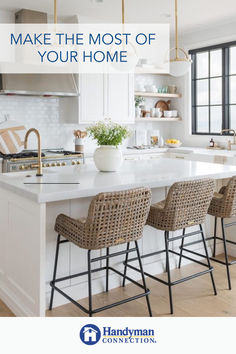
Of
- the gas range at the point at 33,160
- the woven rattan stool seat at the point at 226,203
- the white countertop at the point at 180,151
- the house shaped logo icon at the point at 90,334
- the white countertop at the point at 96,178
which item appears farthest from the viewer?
the white countertop at the point at 180,151

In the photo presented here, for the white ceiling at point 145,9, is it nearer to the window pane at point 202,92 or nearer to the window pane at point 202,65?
the window pane at point 202,65

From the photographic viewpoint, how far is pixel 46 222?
2.84m

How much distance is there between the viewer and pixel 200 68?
649 centimetres

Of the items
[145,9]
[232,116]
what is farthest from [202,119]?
[145,9]

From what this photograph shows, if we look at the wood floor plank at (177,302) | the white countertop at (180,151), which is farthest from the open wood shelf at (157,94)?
the wood floor plank at (177,302)

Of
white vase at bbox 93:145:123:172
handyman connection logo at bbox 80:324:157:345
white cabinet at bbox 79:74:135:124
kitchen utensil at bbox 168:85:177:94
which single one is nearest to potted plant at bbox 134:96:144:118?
white cabinet at bbox 79:74:135:124

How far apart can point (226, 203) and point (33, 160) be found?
244 cm

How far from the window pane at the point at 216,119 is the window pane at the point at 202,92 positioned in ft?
0.66

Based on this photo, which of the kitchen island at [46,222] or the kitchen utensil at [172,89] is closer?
the kitchen island at [46,222]

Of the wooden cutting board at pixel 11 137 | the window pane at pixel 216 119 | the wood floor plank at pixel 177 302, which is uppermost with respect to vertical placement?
the window pane at pixel 216 119

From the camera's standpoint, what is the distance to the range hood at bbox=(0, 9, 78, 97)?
4859mm

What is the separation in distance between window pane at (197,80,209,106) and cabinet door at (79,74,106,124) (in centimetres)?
174

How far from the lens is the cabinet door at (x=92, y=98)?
5.54 m

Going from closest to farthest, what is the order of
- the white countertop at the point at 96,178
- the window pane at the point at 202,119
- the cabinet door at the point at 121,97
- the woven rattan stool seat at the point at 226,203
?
the white countertop at the point at 96,178
the woven rattan stool seat at the point at 226,203
the cabinet door at the point at 121,97
the window pane at the point at 202,119
